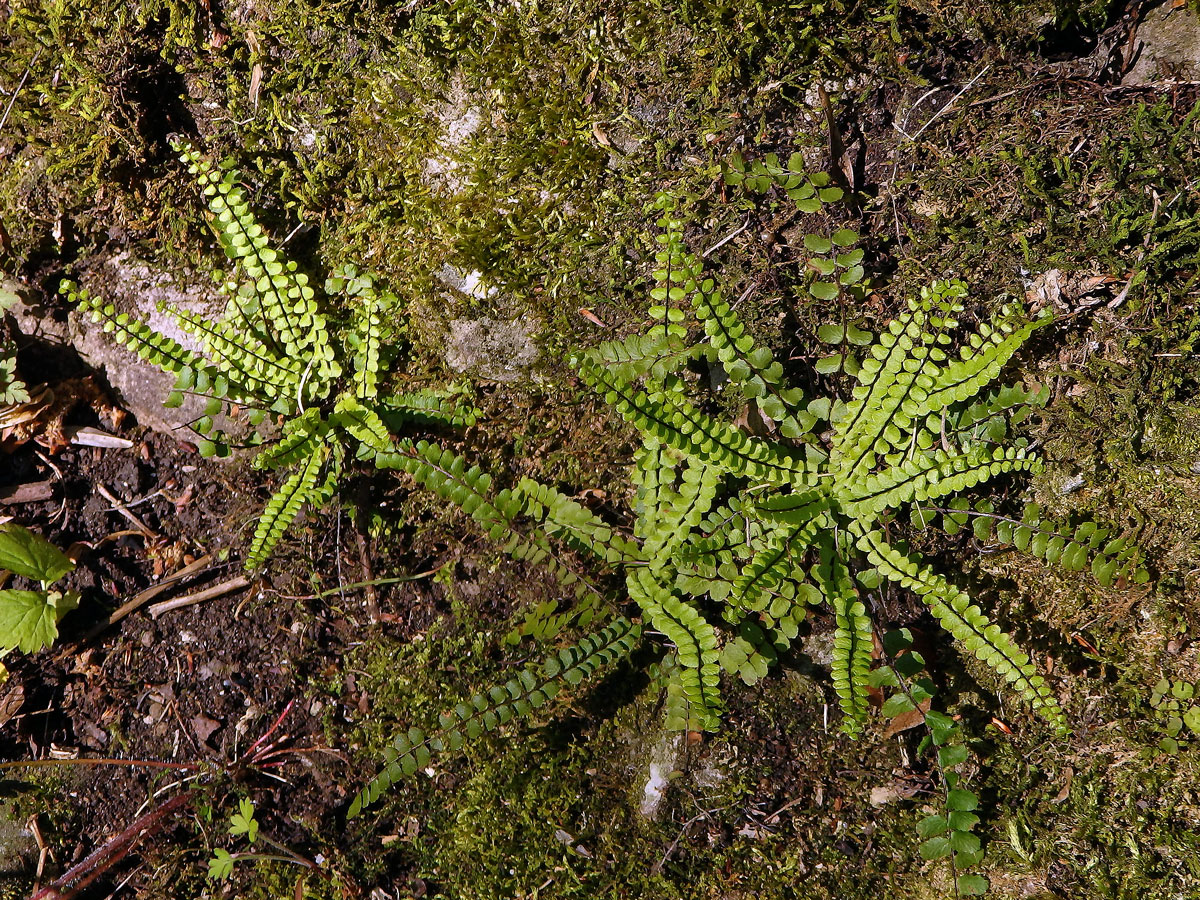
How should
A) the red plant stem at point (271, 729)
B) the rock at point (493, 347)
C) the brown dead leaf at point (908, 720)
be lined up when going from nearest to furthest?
the brown dead leaf at point (908, 720)
the rock at point (493, 347)
the red plant stem at point (271, 729)

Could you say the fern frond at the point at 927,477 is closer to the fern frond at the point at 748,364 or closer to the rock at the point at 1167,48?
the fern frond at the point at 748,364

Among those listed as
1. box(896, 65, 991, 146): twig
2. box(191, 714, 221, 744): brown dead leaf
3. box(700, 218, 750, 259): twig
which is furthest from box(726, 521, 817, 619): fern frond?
box(191, 714, 221, 744): brown dead leaf

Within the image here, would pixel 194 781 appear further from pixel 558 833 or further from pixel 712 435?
pixel 712 435

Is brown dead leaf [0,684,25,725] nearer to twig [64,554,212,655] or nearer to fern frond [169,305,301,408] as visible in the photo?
twig [64,554,212,655]

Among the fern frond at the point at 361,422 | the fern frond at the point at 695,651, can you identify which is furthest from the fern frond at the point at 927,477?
the fern frond at the point at 361,422

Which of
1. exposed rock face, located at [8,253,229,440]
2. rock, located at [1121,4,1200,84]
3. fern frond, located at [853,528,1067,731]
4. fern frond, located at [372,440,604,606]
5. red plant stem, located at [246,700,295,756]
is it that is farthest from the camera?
exposed rock face, located at [8,253,229,440]

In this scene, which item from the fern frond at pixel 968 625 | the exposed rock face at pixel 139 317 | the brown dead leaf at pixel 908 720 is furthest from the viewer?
the exposed rock face at pixel 139 317

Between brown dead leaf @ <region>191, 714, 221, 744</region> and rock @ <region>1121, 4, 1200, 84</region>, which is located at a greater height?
rock @ <region>1121, 4, 1200, 84</region>
